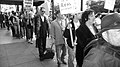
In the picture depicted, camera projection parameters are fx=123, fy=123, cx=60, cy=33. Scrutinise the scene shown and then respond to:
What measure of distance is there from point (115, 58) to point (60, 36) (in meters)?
2.54

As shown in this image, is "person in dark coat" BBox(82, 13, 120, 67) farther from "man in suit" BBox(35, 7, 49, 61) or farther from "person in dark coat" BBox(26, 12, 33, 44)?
"person in dark coat" BBox(26, 12, 33, 44)

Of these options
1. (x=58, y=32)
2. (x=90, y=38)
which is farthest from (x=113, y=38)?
(x=58, y=32)

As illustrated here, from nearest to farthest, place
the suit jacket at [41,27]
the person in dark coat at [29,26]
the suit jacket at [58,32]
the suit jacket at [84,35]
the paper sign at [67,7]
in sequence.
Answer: the suit jacket at [84,35] < the paper sign at [67,7] < the suit jacket at [58,32] < the suit jacket at [41,27] < the person in dark coat at [29,26]

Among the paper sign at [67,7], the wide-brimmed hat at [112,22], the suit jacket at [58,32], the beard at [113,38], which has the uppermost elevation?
the paper sign at [67,7]

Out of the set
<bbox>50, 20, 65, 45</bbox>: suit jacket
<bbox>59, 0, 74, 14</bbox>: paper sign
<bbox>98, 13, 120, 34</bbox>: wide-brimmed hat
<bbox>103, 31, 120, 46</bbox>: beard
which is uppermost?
<bbox>59, 0, 74, 14</bbox>: paper sign

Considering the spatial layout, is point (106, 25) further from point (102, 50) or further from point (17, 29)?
point (17, 29)

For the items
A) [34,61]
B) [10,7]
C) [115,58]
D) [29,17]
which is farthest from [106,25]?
[10,7]

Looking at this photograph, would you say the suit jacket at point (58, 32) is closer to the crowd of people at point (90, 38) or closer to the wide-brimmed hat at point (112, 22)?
the crowd of people at point (90, 38)

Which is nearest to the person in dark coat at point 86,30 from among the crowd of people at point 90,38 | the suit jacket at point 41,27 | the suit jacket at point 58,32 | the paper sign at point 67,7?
the crowd of people at point 90,38

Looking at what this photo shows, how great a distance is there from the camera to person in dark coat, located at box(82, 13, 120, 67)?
76cm

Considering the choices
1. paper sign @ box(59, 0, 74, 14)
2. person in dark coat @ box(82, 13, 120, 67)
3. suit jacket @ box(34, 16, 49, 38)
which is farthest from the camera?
suit jacket @ box(34, 16, 49, 38)

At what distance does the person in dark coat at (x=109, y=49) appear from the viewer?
757mm

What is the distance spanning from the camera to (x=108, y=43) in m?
0.82

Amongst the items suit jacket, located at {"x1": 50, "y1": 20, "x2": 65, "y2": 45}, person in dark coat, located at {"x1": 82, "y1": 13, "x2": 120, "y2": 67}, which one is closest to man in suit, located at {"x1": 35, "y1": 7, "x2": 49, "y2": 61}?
suit jacket, located at {"x1": 50, "y1": 20, "x2": 65, "y2": 45}
